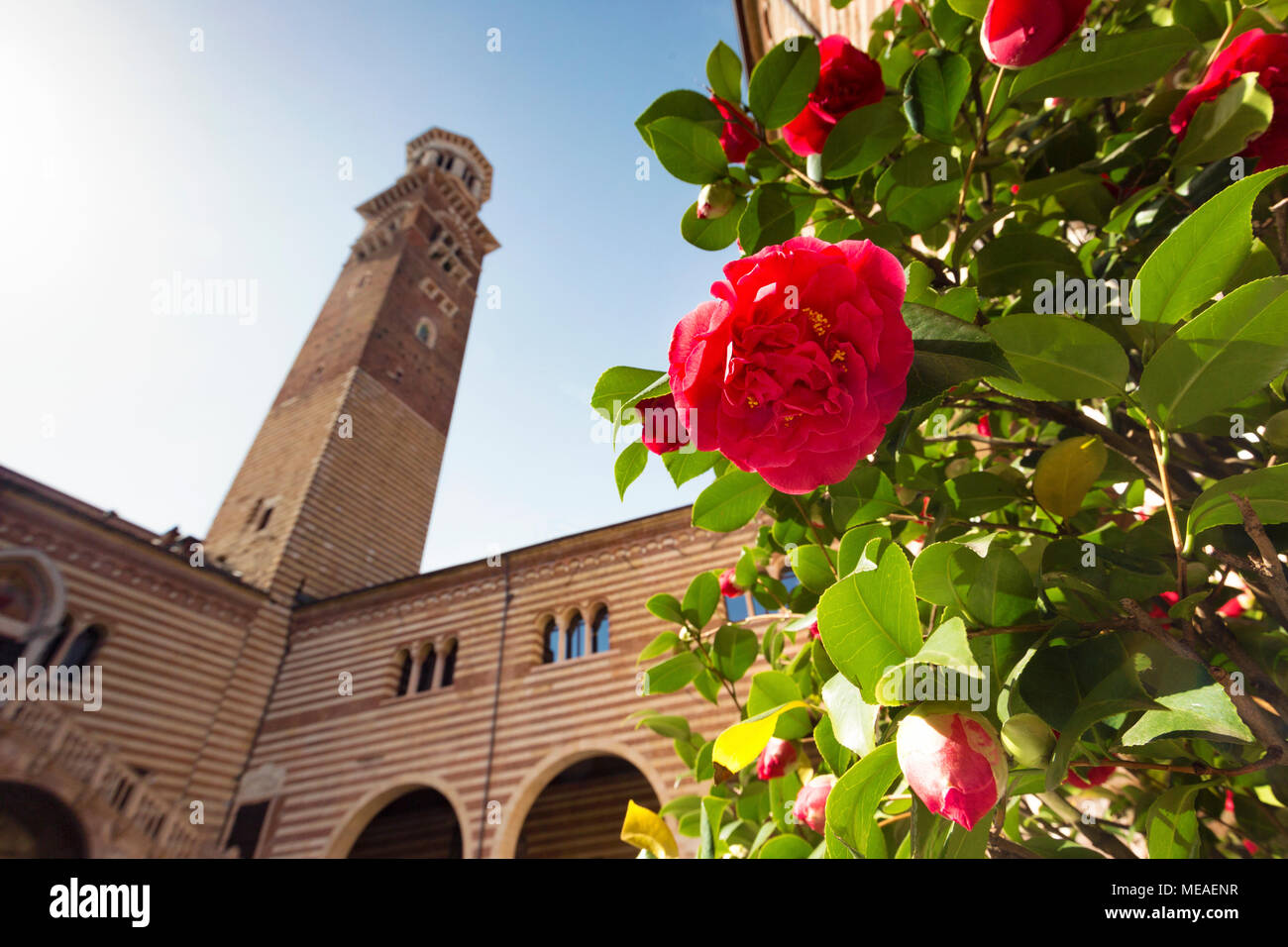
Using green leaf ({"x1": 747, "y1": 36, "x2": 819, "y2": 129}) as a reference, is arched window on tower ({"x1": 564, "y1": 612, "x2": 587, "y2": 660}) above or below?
above

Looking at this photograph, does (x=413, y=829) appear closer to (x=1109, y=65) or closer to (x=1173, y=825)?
(x=1173, y=825)

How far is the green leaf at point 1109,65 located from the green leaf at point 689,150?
13.8 inches

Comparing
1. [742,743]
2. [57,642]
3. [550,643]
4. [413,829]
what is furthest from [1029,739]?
[413,829]

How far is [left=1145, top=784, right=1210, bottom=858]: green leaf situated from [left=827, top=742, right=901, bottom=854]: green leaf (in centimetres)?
34

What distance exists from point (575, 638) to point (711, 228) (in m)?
8.63

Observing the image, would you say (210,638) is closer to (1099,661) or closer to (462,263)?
(1099,661)

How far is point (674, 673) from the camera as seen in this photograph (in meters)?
1.13

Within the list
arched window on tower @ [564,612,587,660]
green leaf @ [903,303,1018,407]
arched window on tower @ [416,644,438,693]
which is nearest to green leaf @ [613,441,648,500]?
green leaf @ [903,303,1018,407]

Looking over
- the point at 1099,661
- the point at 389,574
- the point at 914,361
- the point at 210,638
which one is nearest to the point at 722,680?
the point at 1099,661

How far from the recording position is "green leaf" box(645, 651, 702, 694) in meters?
1.08

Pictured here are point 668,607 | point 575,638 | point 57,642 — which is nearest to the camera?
point 668,607

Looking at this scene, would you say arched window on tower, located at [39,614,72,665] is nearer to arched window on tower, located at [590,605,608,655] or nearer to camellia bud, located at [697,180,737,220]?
arched window on tower, located at [590,605,608,655]

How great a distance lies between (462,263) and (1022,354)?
2202cm

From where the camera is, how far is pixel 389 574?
13133 mm
